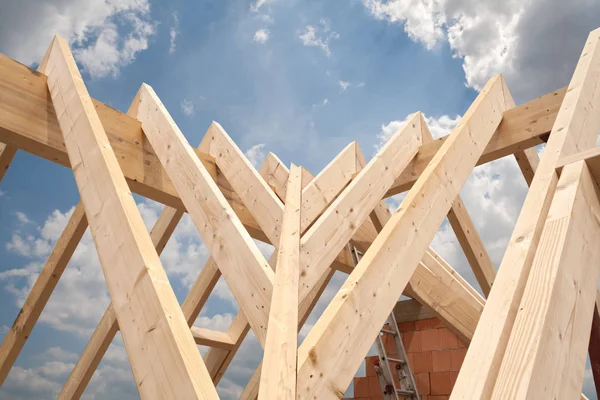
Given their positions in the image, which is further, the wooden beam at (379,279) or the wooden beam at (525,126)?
the wooden beam at (525,126)

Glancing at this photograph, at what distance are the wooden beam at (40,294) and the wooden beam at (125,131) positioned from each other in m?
0.88

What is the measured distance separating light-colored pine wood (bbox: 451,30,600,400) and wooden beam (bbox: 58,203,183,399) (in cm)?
313

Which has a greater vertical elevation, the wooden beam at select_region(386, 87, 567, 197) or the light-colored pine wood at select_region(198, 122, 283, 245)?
the wooden beam at select_region(386, 87, 567, 197)

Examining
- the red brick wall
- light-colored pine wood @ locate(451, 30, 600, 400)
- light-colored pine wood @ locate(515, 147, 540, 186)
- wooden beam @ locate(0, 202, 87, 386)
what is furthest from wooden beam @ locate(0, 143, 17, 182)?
the red brick wall

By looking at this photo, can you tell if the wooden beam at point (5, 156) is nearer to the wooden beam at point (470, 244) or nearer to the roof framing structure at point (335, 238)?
the roof framing structure at point (335, 238)

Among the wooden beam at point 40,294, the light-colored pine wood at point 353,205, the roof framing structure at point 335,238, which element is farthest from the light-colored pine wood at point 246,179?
the wooden beam at point 40,294

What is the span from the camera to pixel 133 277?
159cm

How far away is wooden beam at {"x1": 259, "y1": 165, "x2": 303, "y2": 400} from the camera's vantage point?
4.00 ft

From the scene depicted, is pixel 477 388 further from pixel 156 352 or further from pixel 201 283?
pixel 201 283

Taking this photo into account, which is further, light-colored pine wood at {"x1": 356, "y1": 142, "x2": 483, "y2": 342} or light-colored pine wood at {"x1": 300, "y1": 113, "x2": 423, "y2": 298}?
light-colored pine wood at {"x1": 356, "y1": 142, "x2": 483, "y2": 342}

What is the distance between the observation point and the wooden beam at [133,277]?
1.31 m

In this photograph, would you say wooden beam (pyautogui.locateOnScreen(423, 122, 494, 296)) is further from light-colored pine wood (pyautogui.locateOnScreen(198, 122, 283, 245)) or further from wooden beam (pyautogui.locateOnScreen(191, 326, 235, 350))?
wooden beam (pyautogui.locateOnScreen(191, 326, 235, 350))

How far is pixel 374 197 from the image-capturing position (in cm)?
287

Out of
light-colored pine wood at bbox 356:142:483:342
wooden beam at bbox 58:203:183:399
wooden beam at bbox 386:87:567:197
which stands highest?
wooden beam at bbox 386:87:567:197
